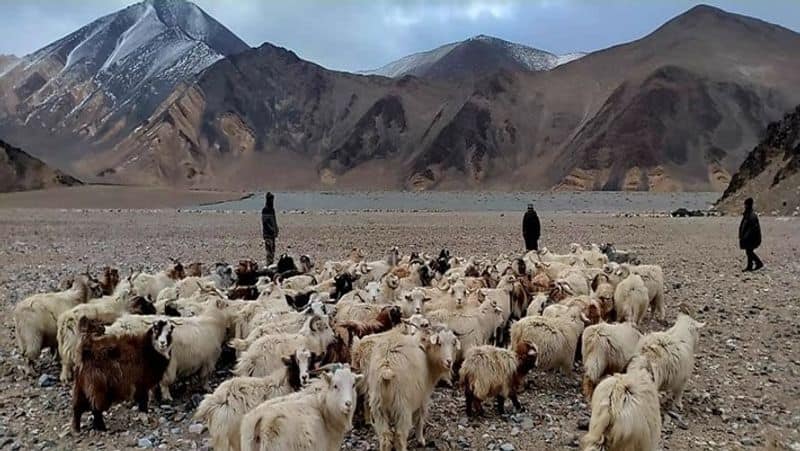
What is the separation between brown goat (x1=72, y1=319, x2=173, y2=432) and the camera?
7977 millimetres

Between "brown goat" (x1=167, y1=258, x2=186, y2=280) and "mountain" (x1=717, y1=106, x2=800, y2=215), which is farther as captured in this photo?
"mountain" (x1=717, y1=106, x2=800, y2=215)

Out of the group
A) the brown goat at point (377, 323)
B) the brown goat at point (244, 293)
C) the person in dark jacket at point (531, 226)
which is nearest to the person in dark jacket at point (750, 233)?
the person in dark jacket at point (531, 226)

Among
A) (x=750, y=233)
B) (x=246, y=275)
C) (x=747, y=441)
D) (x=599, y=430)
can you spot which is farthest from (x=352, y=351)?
(x=750, y=233)

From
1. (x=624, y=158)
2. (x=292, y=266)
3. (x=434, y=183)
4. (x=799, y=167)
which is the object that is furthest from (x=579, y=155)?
(x=292, y=266)

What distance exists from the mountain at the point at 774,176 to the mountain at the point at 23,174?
100335 millimetres

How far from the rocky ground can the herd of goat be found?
317 mm

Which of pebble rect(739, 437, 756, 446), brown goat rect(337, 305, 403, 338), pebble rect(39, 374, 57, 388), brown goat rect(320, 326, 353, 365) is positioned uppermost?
brown goat rect(337, 305, 403, 338)

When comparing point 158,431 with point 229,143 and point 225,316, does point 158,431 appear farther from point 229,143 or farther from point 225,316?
point 229,143

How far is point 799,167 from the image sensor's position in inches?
1638

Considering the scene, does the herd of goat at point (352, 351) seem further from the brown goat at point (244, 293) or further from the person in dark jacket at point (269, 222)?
the person in dark jacket at point (269, 222)

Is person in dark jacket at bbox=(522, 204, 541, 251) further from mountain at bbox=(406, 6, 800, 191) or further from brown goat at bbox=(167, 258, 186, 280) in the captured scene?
mountain at bbox=(406, 6, 800, 191)

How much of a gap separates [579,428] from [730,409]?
2045 millimetres

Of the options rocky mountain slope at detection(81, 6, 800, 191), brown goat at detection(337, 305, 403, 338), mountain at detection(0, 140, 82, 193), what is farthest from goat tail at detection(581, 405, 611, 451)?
rocky mountain slope at detection(81, 6, 800, 191)

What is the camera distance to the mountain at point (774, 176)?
40.1 metres
